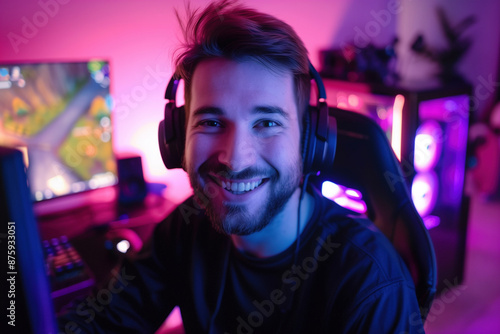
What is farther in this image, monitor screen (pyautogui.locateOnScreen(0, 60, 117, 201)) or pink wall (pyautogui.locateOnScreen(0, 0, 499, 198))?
pink wall (pyautogui.locateOnScreen(0, 0, 499, 198))

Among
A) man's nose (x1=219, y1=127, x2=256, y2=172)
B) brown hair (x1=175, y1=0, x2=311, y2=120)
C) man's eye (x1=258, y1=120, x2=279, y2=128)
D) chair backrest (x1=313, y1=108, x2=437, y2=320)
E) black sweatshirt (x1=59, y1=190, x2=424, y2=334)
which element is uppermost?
brown hair (x1=175, y1=0, x2=311, y2=120)

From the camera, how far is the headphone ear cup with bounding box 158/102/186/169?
0.98m

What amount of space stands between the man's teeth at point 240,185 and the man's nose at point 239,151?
0.18 ft

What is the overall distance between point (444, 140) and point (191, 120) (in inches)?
57.0

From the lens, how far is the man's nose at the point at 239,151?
0.88 meters

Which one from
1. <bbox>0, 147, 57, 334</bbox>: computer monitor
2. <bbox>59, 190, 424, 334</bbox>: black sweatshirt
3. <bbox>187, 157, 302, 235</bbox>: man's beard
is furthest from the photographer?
<bbox>187, 157, 302, 235</bbox>: man's beard

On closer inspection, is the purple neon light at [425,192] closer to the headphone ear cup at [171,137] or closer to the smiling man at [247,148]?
the smiling man at [247,148]

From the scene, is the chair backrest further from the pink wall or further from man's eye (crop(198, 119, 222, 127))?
the pink wall

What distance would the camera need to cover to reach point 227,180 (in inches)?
36.7

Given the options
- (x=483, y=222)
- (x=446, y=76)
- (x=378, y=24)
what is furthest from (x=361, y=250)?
(x=483, y=222)

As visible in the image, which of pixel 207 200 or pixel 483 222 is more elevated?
pixel 207 200

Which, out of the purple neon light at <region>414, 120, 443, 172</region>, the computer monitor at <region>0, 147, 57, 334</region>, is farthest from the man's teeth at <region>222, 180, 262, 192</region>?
the purple neon light at <region>414, 120, 443, 172</region>

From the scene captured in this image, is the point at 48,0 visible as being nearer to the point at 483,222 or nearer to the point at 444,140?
the point at 444,140

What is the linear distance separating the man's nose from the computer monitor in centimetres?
55
